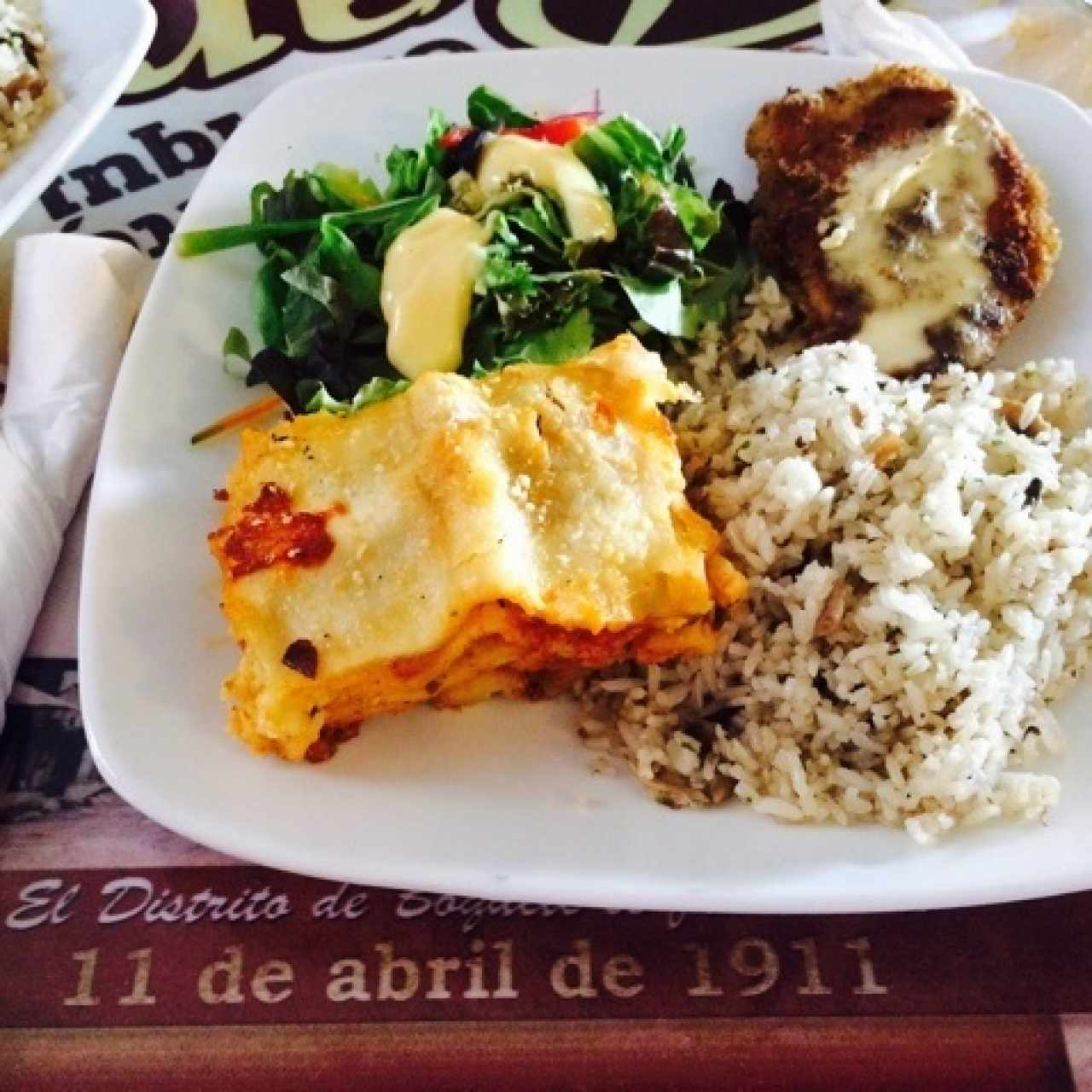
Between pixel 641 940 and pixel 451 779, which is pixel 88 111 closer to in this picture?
pixel 451 779

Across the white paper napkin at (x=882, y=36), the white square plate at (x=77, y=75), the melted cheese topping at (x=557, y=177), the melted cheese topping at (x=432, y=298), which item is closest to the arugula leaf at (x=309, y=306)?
the melted cheese topping at (x=432, y=298)

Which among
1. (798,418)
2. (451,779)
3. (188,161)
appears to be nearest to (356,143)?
(188,161)

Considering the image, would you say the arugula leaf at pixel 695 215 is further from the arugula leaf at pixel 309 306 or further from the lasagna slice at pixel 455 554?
the arugula leaf at pixel 309 306

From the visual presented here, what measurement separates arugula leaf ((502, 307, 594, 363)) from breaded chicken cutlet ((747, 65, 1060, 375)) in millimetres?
418

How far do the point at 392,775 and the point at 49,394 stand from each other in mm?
1027

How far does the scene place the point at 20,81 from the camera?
255 cm

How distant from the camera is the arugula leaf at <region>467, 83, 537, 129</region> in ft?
8.02

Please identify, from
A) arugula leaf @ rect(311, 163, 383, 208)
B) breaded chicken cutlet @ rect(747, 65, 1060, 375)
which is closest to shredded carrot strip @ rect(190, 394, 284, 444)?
arugula leaf @ rect(311, 163, 383, 208)

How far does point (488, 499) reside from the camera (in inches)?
65.6

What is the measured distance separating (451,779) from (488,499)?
426 millimetres

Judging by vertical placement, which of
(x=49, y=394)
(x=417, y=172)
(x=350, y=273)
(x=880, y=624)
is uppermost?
(x=417, y=172)

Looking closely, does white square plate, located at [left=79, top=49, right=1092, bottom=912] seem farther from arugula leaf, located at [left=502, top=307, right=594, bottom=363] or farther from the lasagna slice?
arugula leaf, located at [left=502, top=307, right=594, bottom=363]

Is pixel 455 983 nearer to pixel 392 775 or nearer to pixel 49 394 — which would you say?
pixel 392 775

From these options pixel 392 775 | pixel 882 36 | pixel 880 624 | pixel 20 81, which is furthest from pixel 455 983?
pixel 882 36
